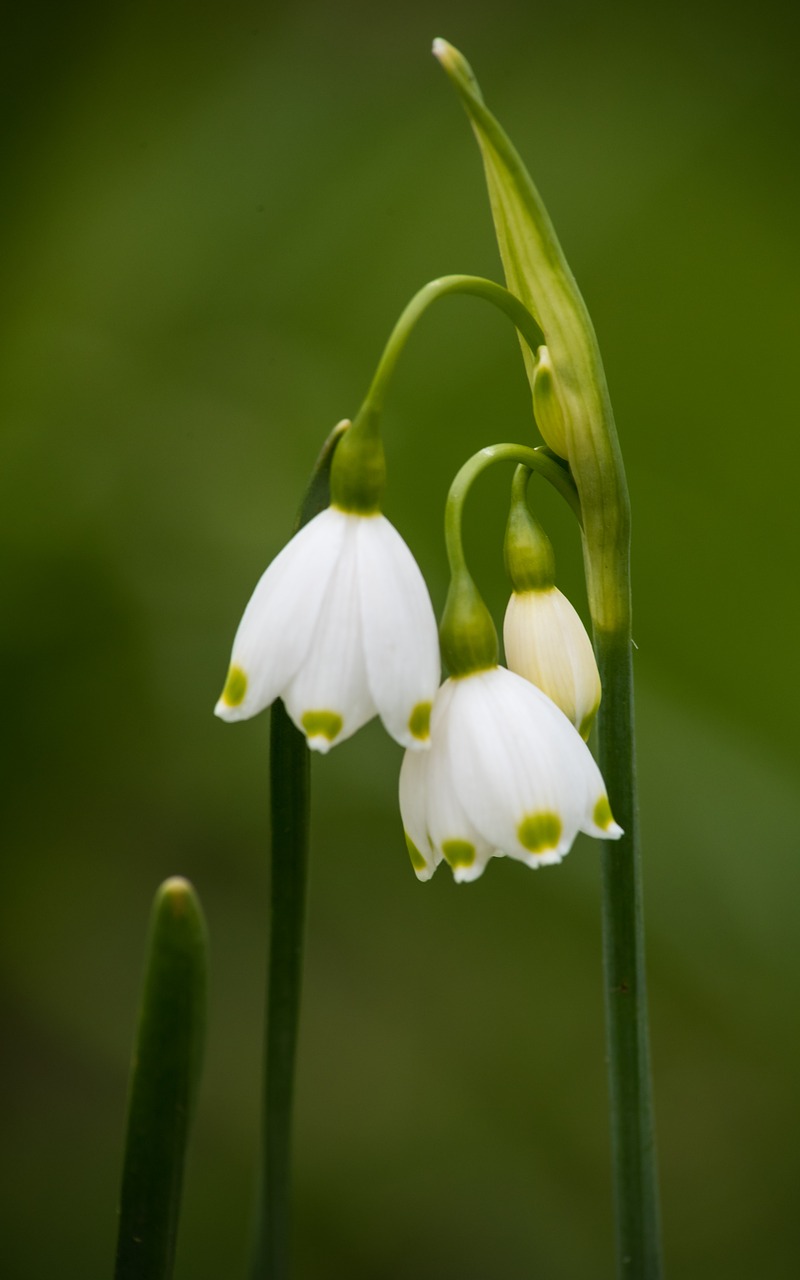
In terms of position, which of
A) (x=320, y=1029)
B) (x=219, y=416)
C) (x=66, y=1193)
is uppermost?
(x=219, y=416)

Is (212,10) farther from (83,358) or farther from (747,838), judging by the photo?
(747,838)

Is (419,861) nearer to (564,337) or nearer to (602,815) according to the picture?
(602,815)

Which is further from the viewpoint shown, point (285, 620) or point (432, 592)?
point (432, 592)

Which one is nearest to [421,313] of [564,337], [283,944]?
[564,337]

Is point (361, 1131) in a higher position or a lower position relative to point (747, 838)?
lower

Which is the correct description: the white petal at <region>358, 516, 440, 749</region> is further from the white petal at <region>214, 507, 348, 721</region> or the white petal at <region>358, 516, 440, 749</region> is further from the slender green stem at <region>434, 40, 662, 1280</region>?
Result: the slender green stem at <region>434, 40, 662, 1280</region>

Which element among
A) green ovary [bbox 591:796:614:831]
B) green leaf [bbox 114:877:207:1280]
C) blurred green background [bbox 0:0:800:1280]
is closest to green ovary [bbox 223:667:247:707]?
green leaf [bbox 114:877:207:1280]

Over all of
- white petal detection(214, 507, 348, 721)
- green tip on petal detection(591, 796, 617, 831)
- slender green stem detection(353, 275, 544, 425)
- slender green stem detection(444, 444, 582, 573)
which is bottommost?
green tip on petal detection(591, 796, 617, 831)

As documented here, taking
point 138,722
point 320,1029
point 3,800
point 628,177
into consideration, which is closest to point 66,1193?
point 320,1029
